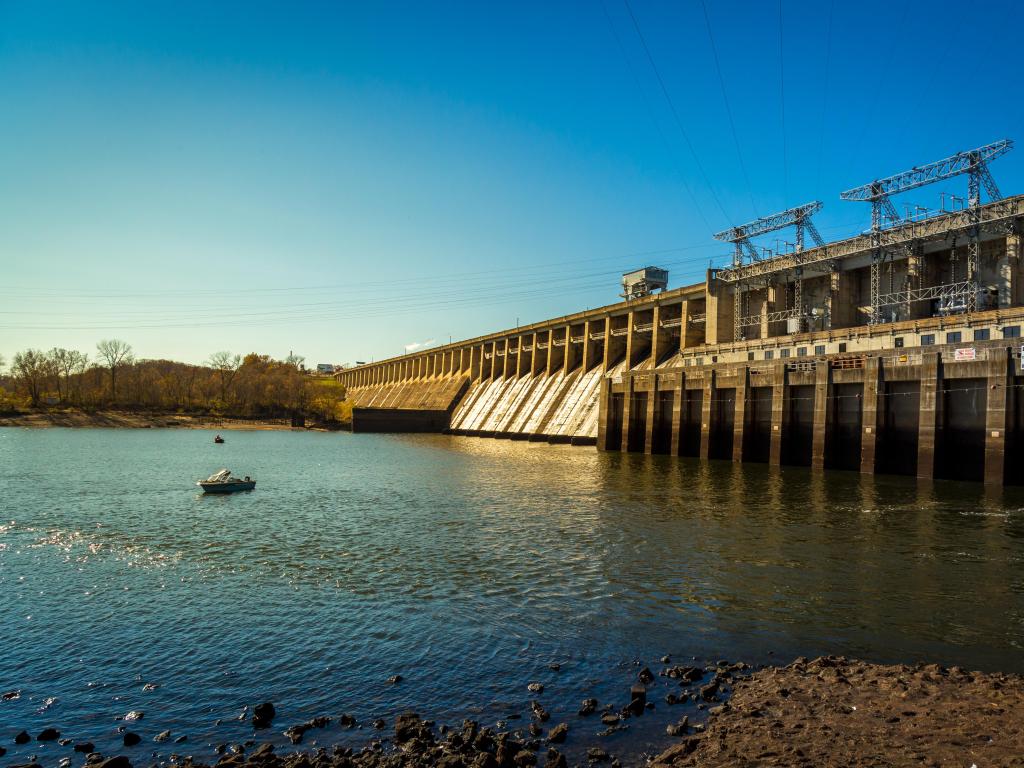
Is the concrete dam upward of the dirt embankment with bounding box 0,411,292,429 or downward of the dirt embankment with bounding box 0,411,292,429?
upward

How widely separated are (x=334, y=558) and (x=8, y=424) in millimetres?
142787

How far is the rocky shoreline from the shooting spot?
891 centimetres

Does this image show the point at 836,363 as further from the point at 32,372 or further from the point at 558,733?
the point at 32,372

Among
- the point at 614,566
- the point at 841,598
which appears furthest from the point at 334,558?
the point at 841,598

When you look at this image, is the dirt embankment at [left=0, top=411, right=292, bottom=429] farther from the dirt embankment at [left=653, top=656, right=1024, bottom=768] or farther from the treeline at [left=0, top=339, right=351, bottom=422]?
the dirt embankment at [left=653, top=656, right=1024, bottom=768]

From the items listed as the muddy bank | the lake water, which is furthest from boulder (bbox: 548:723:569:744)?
the muddy bank

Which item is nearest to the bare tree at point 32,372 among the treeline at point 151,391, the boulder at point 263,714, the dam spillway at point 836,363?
the treeline at point 151,391

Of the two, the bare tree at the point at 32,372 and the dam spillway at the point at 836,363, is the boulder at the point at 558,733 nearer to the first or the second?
the dam spillway at the point at 836,363

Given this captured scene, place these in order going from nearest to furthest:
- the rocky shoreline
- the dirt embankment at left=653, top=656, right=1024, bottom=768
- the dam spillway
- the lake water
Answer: the dirt embankment at left=653, top=656, right=1024, bottom=768, the rocky shoreline, the lake water, the dam spillway

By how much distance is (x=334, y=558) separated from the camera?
72.2ft

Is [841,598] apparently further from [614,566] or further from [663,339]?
[663,339]

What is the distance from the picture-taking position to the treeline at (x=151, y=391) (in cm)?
14475

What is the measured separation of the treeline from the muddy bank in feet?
12.9

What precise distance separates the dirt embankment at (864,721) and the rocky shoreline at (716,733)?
2 centimetres
